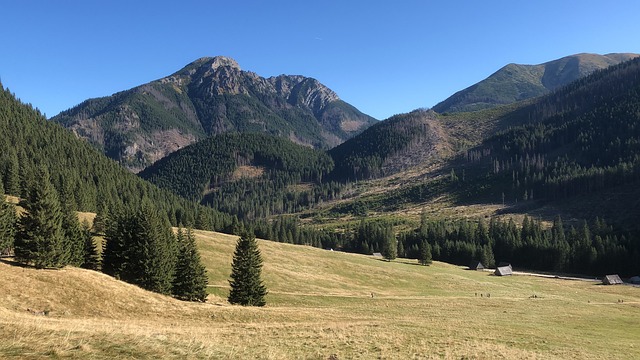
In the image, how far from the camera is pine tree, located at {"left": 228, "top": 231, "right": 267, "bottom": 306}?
53.2 metres

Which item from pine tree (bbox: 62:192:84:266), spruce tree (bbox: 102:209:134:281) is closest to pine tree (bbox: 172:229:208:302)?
spruce tree (bbox: 102:209:134:281)

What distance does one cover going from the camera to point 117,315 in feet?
118

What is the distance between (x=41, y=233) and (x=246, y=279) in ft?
80.8

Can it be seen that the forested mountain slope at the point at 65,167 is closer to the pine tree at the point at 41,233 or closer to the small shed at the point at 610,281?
the pine tree at the point at 41,233

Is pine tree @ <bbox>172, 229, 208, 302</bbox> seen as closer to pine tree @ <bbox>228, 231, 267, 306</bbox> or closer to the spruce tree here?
pine tree @ <bbox>228, 231, 267, 306</bbox>

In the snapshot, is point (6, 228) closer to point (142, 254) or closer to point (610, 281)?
point (142, 254)

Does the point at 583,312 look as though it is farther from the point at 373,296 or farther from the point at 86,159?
the point at 86,159

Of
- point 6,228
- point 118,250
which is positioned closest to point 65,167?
point 6,228

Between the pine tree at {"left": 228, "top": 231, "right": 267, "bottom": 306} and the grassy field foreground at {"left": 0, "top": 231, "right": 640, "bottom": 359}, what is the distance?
164 inches

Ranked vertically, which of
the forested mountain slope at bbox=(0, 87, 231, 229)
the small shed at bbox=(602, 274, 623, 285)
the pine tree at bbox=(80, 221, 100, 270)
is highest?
the forested mountain slope at bbox=(0, 87, 231, 229)

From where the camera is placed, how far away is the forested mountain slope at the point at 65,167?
11688 centimetres

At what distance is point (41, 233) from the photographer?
142ft

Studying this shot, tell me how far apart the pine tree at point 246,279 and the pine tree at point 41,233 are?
20.6 m

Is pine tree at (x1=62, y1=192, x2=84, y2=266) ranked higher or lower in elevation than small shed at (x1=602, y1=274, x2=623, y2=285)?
higher
